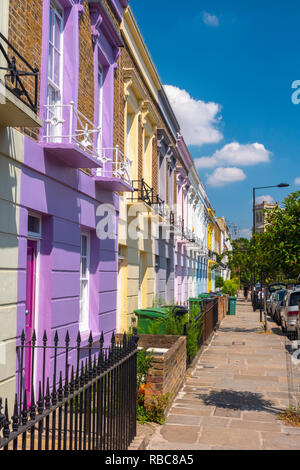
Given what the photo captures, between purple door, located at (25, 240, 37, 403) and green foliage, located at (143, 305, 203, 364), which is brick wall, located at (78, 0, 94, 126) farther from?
green foliage, located at (143, 305, 203, 364)

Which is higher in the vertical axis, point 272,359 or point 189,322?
point 189,322

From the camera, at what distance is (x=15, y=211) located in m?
6.36

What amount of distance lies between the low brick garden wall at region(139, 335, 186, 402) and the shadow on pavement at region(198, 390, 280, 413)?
0.63m

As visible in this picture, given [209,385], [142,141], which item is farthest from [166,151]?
[209,385]

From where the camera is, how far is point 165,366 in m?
7.55

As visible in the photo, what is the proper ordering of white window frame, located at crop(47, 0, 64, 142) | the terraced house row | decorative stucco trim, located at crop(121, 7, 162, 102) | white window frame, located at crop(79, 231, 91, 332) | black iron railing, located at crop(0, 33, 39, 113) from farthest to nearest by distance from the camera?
decorative stucco trim, located at crop(121, 7, 162, 102) < white window frame, located at crop(79, 231, 91, 332) < white window frame, located at crop(47, 0, 64, 142) < the terraced house row < black iron railing, located at crop(0, 33, 39, 113)

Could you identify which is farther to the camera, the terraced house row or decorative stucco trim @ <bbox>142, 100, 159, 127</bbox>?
decorative stucco trim @ <bbox>142, 100, 159, 127</bbox>

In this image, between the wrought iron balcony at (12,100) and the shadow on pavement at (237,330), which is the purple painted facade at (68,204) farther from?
the shadow on pavement at (237,330)

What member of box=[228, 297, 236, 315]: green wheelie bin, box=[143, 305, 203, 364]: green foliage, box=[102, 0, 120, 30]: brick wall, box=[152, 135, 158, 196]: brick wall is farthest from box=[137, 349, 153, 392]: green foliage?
box=[228, 297, 236, 315]: green wheelie bin

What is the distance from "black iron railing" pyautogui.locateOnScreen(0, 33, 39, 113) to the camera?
5.50 meters

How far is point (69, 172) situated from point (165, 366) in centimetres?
Result: 342

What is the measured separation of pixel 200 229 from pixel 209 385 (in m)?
25.0

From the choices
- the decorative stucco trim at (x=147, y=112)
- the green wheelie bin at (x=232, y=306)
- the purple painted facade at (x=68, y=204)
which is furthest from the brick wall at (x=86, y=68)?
the green wheelie bin at (x=232, y=306)
